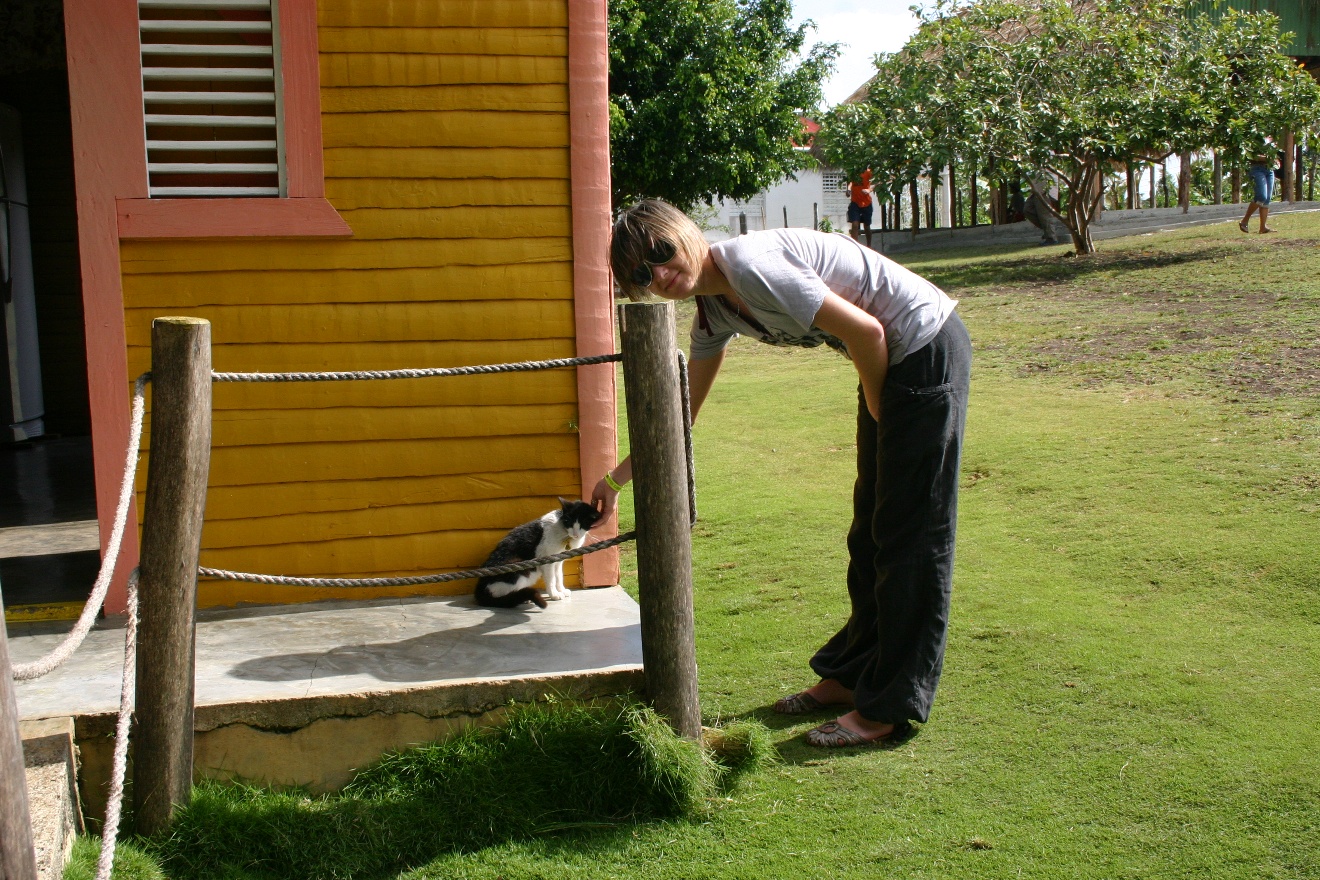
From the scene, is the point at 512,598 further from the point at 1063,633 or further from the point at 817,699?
the point at 1063,633

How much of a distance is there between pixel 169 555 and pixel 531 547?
5.53 feet

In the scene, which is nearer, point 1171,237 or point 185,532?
point 185,532

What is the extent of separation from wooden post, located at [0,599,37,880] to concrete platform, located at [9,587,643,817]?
1289mm

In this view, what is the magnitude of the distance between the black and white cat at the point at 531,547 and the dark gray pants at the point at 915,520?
1300mm

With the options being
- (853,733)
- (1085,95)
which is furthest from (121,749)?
(1085,95)

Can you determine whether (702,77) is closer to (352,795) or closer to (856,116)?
(856,116)

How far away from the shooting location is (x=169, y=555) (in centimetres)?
295

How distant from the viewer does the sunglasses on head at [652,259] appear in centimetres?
305

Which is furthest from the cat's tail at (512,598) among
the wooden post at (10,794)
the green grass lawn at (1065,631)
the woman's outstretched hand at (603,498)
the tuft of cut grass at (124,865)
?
the wooden post at (10,794)

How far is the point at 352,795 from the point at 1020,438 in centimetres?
500

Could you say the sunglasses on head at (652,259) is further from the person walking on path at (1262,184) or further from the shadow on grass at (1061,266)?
the person walking on path at (1262,184)

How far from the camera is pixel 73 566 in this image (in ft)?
17.2

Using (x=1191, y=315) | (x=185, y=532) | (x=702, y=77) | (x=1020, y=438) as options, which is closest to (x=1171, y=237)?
(x=1191, y=315)

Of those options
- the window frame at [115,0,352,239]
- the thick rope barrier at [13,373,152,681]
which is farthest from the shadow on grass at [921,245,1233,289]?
the thick rope barrier at [13,373,152,681]
